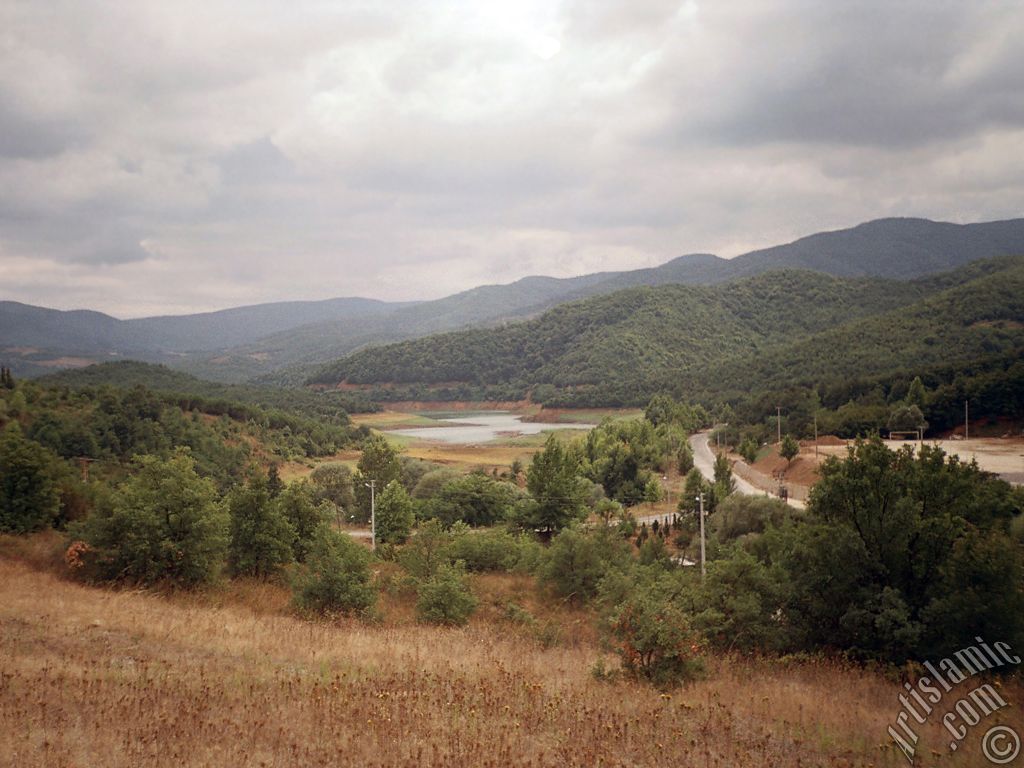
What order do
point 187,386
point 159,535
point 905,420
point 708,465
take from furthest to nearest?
1. point 187,386
2. point 708,465
3. point 905,420
4. point 159,535

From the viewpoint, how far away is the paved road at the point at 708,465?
55.6 m

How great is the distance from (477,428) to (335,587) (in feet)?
389

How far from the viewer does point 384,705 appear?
710 cm

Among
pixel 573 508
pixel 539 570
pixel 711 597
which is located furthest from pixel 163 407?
pixel 711 597

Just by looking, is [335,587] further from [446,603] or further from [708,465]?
[708,465]

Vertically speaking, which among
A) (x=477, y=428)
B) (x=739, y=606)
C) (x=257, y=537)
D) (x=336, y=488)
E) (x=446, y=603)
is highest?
(x=739, y=606)

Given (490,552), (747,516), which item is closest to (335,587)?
(490,552)

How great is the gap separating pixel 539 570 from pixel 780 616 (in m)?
14.3

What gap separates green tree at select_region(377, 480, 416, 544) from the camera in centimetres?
4409

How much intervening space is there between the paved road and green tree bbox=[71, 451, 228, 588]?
36.3m

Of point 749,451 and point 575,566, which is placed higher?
point 575,566

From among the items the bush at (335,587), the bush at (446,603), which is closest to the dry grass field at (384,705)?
the bush at (335,587)

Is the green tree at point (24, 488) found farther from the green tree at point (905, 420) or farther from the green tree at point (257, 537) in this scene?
the green tree at point (905, 420)

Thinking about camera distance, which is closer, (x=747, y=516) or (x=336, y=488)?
(x=747, y=516)
